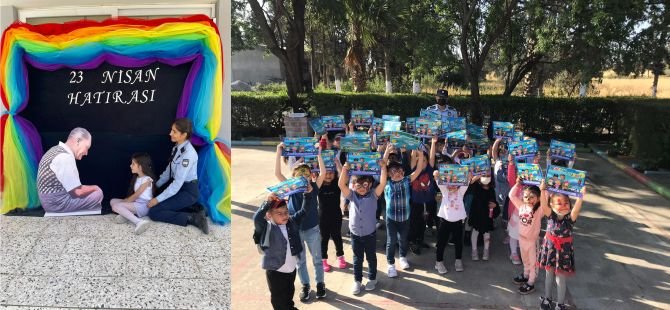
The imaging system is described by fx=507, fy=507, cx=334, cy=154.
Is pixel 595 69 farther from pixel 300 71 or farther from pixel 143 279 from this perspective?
pixel 143 279

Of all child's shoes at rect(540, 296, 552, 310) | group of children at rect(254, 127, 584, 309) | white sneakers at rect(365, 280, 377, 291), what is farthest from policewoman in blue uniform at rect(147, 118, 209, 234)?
child's shoes at rect(540, 296, 552, 310)

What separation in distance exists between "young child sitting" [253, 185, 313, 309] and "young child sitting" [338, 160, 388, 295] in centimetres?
81

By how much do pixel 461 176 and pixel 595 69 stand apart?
7768mm

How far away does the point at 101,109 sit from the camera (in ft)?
17.7

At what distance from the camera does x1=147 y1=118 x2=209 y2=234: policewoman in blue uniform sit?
503cm

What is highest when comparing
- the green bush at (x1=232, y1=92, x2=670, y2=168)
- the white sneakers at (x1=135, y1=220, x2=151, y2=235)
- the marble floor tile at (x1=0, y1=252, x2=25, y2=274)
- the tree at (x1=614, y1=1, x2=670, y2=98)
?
the tree at (x1=614, y1=1, x2=670, y2=98)

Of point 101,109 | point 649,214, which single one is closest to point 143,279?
point 101,109

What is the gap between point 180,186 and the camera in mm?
5109

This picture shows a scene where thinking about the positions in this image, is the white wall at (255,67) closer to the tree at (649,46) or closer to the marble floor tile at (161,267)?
the tree at (649,46)

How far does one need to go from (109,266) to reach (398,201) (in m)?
2.64

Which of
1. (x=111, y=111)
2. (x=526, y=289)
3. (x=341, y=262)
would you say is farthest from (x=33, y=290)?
(x=526, y=289)

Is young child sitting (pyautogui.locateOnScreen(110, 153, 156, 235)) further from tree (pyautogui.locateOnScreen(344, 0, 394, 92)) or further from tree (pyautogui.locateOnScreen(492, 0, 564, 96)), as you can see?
tree (pyautogui.locateOnScreen(492, 0, 564, 96))

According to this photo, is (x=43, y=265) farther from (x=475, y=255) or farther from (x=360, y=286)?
(x=475, y=255)

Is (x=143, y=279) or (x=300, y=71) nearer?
(x=143, y=279)
